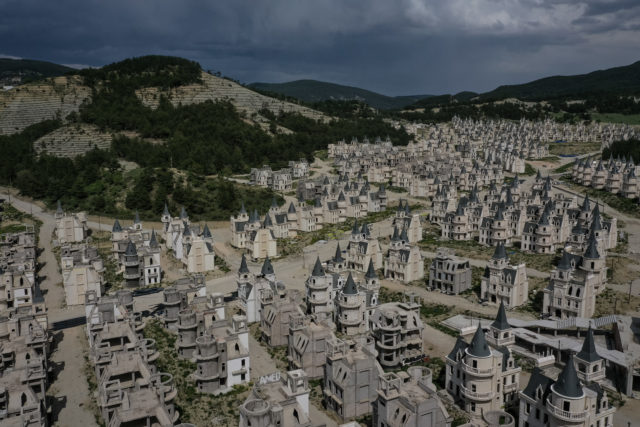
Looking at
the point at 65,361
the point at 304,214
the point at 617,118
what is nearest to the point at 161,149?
the point at 304,214

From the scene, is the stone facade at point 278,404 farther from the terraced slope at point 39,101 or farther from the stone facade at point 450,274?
the terraced slope at point 39,101

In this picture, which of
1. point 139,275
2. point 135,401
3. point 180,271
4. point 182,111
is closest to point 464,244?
point 180,271

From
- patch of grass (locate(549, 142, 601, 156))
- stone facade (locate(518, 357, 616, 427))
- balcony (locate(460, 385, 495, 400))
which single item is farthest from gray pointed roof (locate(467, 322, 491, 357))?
patch of grass (locate(549, 142, 601, 156))

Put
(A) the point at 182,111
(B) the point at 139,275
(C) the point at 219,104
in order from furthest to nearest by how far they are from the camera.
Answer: (C) the point at 219,104, (A) the point at 182,111, (B) the point at 139,275

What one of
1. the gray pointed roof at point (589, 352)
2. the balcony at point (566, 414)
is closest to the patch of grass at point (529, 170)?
the gray pointed roof at point (589, 352)

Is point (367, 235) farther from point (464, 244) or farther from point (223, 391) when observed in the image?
point (223, 391)
